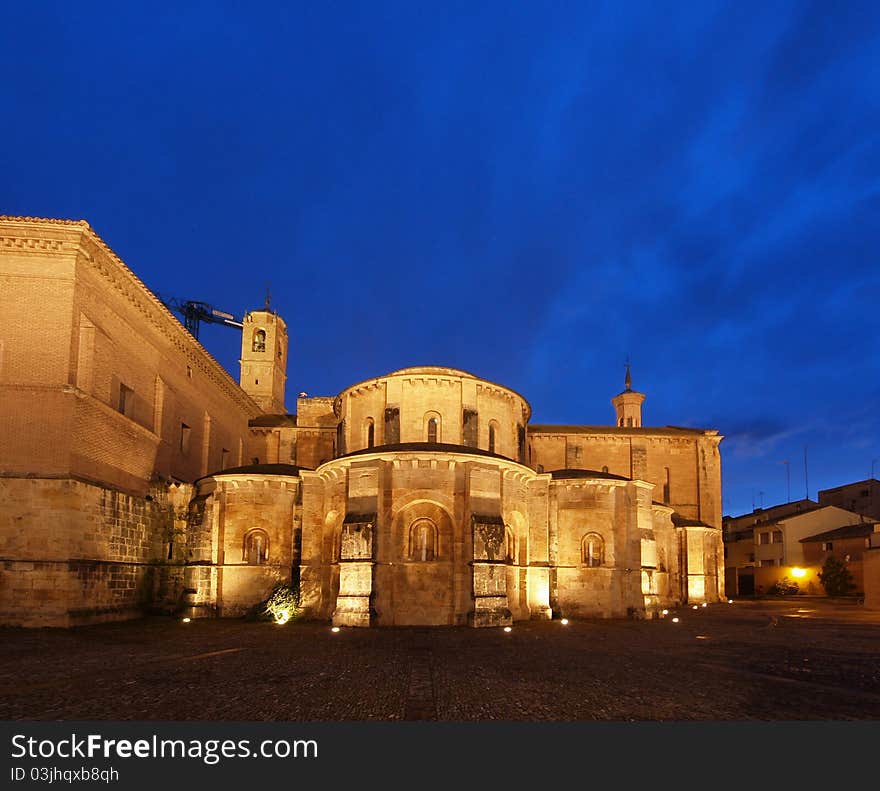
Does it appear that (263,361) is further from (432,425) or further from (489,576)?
(489,576)

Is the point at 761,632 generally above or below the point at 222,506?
below

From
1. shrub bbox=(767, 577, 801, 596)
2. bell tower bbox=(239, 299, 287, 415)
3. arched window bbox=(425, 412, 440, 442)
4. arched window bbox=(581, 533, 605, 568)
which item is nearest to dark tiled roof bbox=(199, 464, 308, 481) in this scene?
arched window bbox=(425, 412, 440, 442)

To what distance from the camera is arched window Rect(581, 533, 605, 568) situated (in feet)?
96.5

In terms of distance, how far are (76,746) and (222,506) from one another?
21673 millimetres

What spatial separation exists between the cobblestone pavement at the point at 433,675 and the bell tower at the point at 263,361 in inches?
1393

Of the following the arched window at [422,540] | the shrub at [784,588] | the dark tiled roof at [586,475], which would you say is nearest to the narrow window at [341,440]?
the arched window at [422,540]

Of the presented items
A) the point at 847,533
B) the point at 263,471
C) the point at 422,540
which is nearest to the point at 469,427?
the point at 422,540

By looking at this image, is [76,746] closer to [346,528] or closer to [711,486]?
[346,528]

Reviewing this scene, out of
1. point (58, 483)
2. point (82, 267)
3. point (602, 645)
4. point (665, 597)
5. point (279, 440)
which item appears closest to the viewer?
point (602, 645)

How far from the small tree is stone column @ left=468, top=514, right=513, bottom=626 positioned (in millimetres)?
37227

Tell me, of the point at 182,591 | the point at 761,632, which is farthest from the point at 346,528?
the point at 761,632

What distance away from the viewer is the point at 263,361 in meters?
57.6

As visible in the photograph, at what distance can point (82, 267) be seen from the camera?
2402 cm

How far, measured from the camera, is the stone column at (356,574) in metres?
23.4
